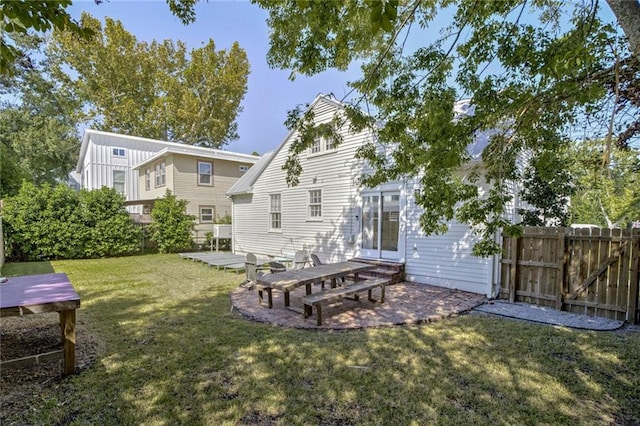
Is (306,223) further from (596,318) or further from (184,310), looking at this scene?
(596,318)

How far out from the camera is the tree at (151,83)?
2430 cm

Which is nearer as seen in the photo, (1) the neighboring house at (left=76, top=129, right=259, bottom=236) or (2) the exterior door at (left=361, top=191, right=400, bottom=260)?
(2) the exterior door at (left=361, top=191, right=400, bottom=260)

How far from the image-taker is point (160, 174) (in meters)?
18.4

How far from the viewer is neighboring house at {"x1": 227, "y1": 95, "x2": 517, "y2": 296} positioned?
7812 millimetres

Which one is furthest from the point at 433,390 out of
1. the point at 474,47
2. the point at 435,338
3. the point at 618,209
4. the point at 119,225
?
the point at 618,209

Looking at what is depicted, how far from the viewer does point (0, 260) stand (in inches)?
395

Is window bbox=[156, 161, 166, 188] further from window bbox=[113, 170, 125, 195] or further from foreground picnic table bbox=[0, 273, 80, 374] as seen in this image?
foreground picnic table bbox=[0, 273, 80, 374]

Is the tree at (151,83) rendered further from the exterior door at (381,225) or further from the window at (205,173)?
the exterior door at (381,225)

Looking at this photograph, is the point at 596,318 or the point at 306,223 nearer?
the point at 596,318

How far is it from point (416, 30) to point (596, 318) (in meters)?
6.20

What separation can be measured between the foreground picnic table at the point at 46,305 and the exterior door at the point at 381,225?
7483 mm

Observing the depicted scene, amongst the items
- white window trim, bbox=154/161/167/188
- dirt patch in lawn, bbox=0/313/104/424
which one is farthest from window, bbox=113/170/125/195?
dirt patch in lawn, bbox=0/313/104/424

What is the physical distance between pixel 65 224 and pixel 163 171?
6.24 m

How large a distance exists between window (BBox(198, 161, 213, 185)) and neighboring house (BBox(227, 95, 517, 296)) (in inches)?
177
